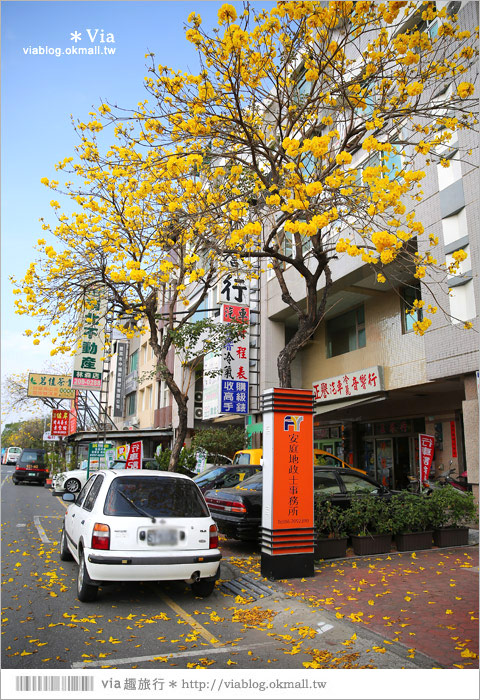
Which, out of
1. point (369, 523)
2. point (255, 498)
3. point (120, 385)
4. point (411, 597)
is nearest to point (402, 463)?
point (369, 523)

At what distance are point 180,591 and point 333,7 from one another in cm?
819

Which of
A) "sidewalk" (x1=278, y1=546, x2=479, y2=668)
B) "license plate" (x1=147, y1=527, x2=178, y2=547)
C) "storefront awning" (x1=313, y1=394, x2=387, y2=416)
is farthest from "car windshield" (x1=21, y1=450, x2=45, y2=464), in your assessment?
"license plate" (x1=147, y1=527, x2=178, y2=547)

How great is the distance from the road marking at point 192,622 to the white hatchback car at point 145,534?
340 millimetres

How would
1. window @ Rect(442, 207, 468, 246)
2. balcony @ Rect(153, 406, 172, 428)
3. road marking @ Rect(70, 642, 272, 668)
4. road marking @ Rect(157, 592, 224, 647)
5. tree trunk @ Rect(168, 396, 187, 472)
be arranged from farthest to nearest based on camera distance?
balcony @ Rect(153, 406, 172, 428), tree trunk @ Rect(168, 396, 187, 472), window @ Rect(442, 207, 468, 246), road marking @ Rect(157, 592, 224, 647), road marking @ Rect(70, 642, 272, 668)

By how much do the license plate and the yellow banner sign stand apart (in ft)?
110

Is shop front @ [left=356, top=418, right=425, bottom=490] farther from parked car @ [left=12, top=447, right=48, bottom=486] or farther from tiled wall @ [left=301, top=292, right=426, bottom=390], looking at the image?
parked car @ [left=12, top=447, right=48, bottom=486]

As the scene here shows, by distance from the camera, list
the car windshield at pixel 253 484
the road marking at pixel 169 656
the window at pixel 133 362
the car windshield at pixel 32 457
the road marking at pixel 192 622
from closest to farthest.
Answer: the road marking at pixel 169 656
the road marking at pixel 192 622
the car windshield at pixel 253 484
the car windshield at pixel 32 457
the window at pixel 133 362

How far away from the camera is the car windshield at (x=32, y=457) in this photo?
30583mm

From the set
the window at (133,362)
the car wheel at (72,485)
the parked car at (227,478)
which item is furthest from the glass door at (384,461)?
the window at (133,362)

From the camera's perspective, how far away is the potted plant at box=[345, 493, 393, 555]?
27.0 ft

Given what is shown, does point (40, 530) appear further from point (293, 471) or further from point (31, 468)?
point (31, 468)

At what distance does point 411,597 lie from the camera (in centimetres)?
602

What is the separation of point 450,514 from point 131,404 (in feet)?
104

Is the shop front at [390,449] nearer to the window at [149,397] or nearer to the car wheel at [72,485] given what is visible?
the car wheel at [72,485]
